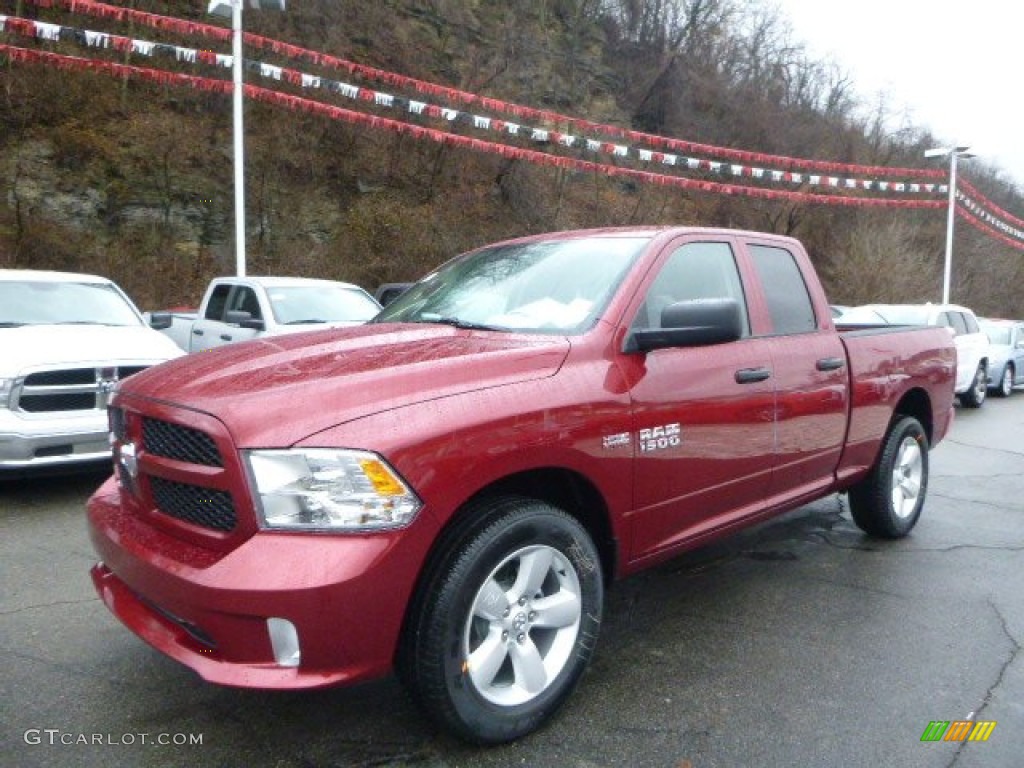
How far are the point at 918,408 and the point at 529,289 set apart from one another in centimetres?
325

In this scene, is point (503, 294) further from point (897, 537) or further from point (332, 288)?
point (332, 288)

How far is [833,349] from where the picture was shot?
430 cm

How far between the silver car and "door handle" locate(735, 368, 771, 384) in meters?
12.7

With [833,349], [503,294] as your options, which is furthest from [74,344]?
[833,349]

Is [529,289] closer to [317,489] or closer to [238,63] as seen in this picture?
[317,489]

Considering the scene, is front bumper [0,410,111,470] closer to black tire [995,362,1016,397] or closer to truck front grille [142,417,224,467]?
truck front grille [142,417,224,467]

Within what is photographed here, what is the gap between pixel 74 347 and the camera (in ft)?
19.2

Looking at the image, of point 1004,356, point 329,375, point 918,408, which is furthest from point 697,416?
point 1004,356

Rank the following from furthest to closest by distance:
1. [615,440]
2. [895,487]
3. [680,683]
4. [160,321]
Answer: [160,321]
[895,487]
[680,683]
[615,440]

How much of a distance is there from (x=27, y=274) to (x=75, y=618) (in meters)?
4.60

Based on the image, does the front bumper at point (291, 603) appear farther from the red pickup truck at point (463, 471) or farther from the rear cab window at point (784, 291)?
the rear cab window at point (784, 291)

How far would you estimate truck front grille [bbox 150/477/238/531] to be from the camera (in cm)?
240

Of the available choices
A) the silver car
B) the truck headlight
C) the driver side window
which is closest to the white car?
the silver car

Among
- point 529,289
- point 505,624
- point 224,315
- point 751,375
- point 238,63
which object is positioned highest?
point 238,63
